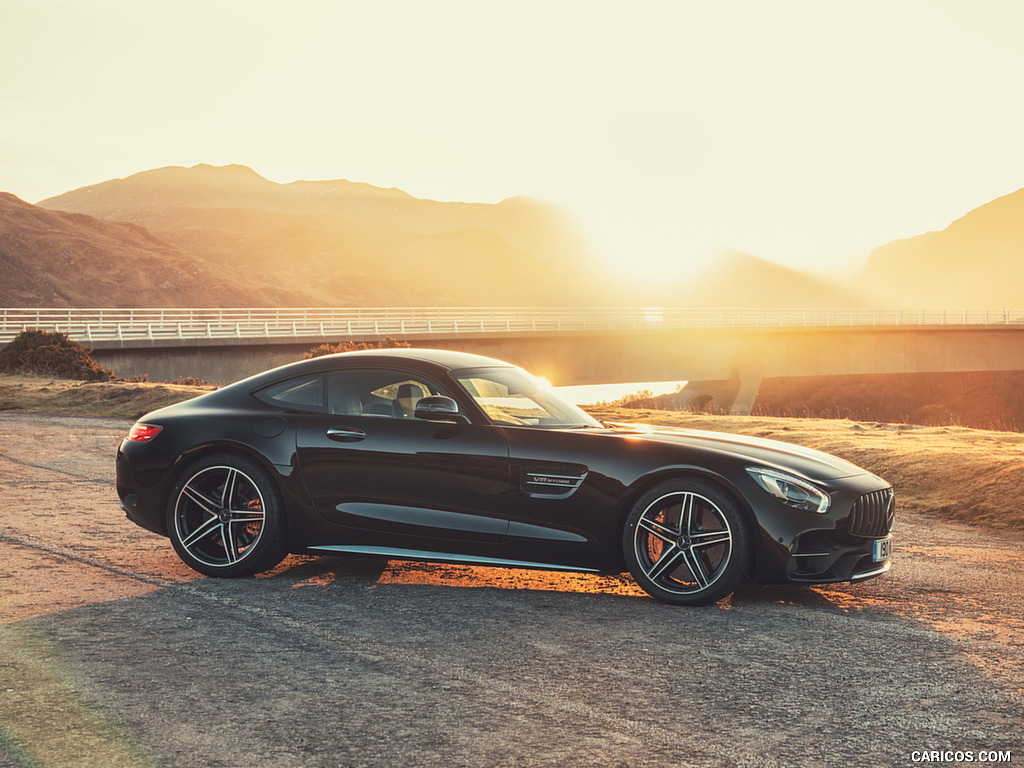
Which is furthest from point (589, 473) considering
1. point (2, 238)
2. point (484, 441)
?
point (2, 238)

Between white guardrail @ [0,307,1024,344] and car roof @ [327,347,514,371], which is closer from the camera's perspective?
car roof @ [327,347,514,371]

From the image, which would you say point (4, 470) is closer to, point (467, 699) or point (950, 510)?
point (467, 699)

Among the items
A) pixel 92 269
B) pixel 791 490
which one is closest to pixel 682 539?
pixel 791 490

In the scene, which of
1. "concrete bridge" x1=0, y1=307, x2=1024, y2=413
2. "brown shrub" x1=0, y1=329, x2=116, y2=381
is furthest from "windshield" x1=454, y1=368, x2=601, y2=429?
"concrete bridge" x1=0, y1=307, x2=1024, y2=413

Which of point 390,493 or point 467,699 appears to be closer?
point 467,699

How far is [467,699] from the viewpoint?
12.6 feet

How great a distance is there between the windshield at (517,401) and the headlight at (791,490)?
4.02ft

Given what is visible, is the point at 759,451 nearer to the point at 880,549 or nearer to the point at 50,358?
the point at 880,549

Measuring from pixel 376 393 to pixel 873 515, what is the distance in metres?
3.14

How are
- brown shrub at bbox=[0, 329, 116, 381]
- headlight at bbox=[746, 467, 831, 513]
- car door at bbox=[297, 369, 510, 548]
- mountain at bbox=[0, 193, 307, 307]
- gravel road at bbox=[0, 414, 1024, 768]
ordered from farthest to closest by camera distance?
mountain at bbox=[0, 193, 307, 307]
brown shrub at bbox=[0, 329, 116, 381]
car door at bbox=[297, 369, 510, 548]
headlight at bbox=[746, 467, 831, 513]
gravel road at bbox=[0, 414, 1024, 768]

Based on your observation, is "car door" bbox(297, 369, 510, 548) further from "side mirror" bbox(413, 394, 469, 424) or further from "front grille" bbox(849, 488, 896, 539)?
"front grille" bbox(849, 488, 896, 539)

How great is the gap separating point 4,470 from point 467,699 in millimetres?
9440

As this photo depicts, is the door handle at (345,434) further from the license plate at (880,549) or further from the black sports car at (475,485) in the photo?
the license plate at (880,549)

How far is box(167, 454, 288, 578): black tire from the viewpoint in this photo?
600cm
